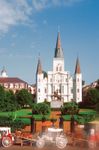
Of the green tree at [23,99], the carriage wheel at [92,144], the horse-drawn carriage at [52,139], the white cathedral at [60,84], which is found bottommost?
the carriage wheel at [92,144]

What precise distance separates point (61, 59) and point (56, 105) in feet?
130

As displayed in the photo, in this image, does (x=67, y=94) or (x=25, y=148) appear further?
(x=67, y=94)

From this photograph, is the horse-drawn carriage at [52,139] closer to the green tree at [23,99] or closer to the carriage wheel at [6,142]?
the carriage wheel at [6,142]

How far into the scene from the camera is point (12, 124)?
27.5 meters

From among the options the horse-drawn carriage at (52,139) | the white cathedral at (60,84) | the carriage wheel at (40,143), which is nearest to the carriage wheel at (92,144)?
the horse-drawn carriage at (52,139)

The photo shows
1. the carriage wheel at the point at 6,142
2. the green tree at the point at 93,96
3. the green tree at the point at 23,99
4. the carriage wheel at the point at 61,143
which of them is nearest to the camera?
the carriage wheel at the point at 61,143

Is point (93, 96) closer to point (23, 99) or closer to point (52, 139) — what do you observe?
point (23, 99)

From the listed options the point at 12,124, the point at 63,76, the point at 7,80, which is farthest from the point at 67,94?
the point at 12,124

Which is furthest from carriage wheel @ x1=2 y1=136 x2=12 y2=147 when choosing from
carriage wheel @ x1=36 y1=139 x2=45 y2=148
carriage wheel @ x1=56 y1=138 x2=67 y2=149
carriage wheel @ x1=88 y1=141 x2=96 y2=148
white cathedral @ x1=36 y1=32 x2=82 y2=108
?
white cathedral @ x1=36 y1=32 x2=82 y2=108

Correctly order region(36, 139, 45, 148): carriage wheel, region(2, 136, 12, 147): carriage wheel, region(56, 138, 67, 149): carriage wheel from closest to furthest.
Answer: region(56, 138, 67, 149): carriage wheel → region(36, 139, 45, 148): carriage wheel → region(2, 136, 12, 147): carriage wheel

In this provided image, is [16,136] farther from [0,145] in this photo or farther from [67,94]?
[67,94]

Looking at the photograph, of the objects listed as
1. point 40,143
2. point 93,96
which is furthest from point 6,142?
point 93,96

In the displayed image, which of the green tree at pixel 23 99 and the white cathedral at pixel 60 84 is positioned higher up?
the white cathedral at pixel 60 84

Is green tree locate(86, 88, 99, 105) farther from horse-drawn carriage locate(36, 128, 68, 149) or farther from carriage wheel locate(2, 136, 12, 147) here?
carriage wheel locate(2, 136, 12, 147)
